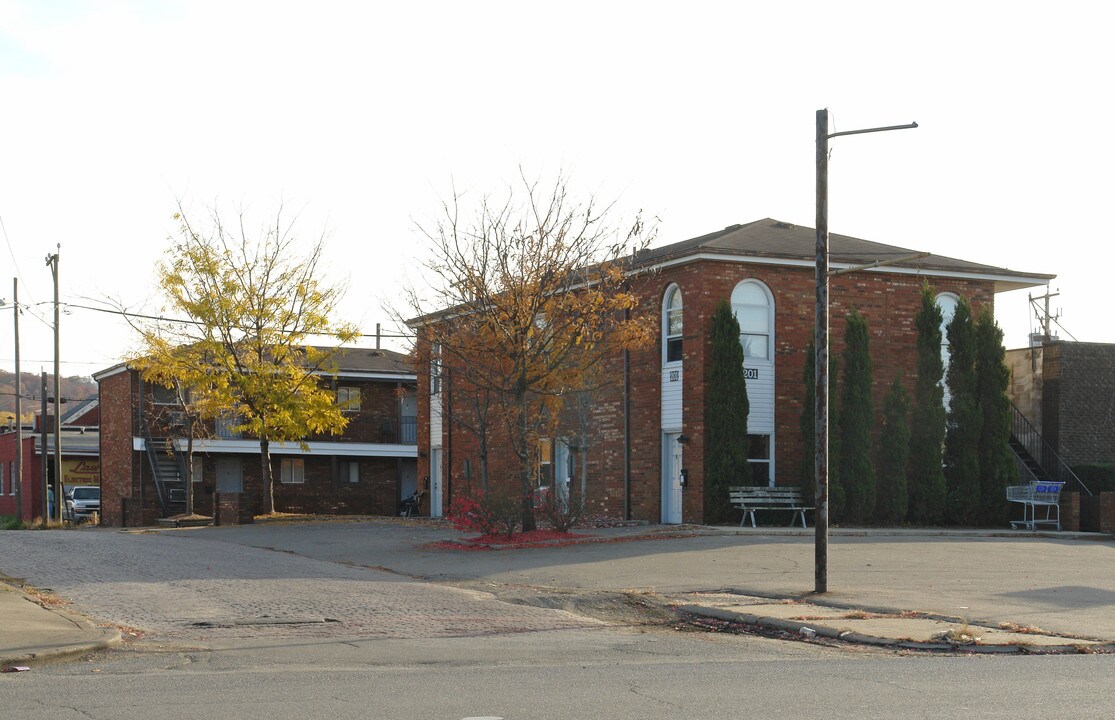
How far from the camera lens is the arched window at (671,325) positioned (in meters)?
30.8

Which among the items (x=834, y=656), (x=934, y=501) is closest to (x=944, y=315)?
(x=934, y=501)

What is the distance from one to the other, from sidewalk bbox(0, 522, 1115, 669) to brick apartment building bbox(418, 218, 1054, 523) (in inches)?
113

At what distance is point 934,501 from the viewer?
30469 mm

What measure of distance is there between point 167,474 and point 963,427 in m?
29.6

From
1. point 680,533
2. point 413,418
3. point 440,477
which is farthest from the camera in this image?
point 413,418

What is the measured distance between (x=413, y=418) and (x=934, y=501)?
88.1 ft

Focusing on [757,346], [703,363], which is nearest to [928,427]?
[757,346]

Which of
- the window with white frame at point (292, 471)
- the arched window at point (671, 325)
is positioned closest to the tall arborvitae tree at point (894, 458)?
the arched window at point (671, 325)

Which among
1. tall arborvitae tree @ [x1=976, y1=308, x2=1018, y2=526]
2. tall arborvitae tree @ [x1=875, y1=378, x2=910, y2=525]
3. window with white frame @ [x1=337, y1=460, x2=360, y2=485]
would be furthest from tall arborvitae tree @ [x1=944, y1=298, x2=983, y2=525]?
window with white frame @ [x1=337, y1=460, x2=360, y2=485]

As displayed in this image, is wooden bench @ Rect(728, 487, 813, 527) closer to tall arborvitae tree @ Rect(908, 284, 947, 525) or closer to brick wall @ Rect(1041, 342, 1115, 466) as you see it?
tall arborvitae tree @ Rect(908, 284, 947, 525)

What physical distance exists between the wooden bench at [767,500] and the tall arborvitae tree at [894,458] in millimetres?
1910

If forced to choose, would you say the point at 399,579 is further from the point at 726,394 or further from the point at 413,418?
the point at 413,418

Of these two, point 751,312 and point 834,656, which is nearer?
point 834,656

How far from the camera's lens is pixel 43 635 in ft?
40.0
